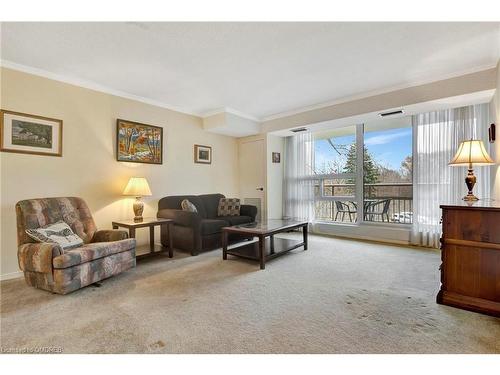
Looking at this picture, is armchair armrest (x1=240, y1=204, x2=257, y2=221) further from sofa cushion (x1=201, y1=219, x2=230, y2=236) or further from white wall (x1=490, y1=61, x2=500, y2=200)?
white wall (x1=490, y1=61, x2=500, y2=200)

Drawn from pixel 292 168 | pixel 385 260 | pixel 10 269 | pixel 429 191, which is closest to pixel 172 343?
pixel 10 269

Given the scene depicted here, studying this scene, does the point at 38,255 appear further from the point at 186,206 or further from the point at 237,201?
the point at 237,201

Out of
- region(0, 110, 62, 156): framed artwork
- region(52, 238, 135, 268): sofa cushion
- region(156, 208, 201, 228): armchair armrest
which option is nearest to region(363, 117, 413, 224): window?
region(156, 208, 201, 228): armchair armrest

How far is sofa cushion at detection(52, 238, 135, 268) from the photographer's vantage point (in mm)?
2225

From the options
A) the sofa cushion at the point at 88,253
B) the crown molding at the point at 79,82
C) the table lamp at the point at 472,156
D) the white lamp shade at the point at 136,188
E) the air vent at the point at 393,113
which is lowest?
the sofa cushion at the point at 88,253

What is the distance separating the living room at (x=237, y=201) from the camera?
1.83m

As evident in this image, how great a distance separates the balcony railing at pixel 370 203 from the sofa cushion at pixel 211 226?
2.40 meters

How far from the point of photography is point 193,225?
144 inches

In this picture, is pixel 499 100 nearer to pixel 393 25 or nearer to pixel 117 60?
pixel 393 25

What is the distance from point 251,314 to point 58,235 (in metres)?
2.15

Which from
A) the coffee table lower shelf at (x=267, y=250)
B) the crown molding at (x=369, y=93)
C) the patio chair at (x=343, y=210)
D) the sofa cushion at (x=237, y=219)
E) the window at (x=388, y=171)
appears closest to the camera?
the crown molding at (x=369, y=93)

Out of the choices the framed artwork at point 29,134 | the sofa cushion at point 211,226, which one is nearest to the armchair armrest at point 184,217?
the sofa cushion at point 211,226

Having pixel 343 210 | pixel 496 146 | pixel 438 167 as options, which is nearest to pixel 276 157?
pixel 343 210

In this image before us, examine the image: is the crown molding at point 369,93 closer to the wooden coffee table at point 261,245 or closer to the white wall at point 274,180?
the white wall at point 274,180
